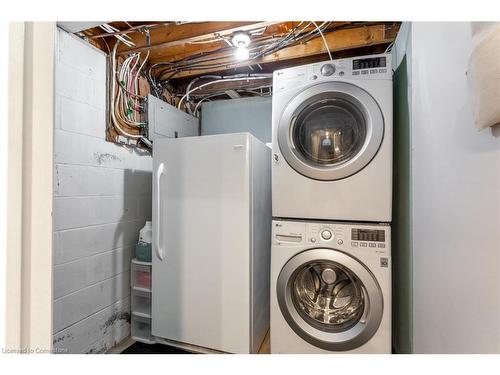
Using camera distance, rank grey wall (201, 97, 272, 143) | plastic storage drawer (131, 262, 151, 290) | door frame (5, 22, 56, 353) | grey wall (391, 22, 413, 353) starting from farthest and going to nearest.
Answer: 1. grey wall (201, 97, 272, 143)
2. plastic storage drawer (131, 262, 151, 290)
3. grey wall (391, 22, 413, 353)
4. door frame (5, 22, 56, 353)

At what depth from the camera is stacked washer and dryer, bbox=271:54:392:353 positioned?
4.00ft

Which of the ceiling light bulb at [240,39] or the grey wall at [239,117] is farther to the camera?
the grey wall at [239,117]

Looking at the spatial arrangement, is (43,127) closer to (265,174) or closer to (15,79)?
(15,79)

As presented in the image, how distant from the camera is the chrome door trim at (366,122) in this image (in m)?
1.23

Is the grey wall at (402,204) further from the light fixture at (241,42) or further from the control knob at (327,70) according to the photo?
the light fixture at (241,42)

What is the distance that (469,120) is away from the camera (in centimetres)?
67

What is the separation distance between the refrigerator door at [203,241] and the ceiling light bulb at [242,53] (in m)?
0.74

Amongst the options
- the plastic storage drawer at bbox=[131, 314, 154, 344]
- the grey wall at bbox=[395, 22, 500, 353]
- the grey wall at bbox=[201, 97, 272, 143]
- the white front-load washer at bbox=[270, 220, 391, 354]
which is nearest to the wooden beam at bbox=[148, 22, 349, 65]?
the grey wall at bbox=[201, 97, 272, 143]

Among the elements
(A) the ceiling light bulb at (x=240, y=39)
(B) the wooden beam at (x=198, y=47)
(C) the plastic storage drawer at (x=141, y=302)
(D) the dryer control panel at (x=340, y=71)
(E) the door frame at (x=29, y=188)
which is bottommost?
(C) the plastic storage drawer at (x=141, y=302)

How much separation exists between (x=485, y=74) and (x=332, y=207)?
33.9 inches

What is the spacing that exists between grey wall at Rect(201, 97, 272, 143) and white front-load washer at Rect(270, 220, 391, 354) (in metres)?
1.26

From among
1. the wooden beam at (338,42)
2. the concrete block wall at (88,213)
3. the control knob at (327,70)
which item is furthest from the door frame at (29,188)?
the wooden beam at (338,42)

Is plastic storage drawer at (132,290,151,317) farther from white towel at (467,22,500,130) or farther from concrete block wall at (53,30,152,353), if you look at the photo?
white towel at (467,22,500,130)
